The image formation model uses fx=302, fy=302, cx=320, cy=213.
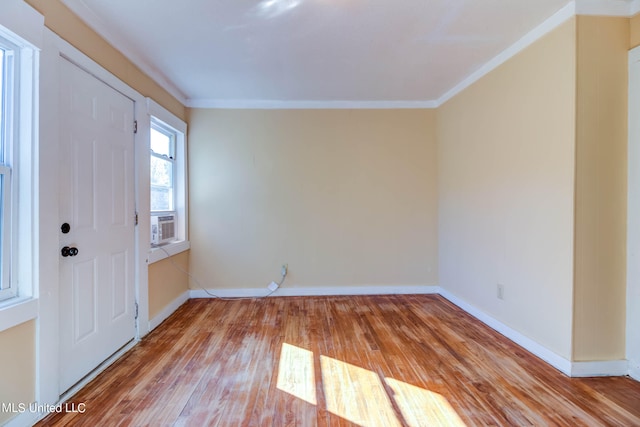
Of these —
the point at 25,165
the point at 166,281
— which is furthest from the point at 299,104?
the point at 25,165

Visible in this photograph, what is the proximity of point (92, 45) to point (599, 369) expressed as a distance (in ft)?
13.8

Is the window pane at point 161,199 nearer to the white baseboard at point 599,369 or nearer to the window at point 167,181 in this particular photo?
the window at point 167,181

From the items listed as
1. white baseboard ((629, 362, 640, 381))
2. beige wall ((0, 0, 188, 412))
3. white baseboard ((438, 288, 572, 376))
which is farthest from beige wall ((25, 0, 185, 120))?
white baseboard ((629, 362, 640, 381))

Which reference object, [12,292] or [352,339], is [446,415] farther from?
[12,292]

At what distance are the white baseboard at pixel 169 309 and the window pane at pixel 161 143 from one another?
168 cm

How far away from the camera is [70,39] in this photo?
194 cm

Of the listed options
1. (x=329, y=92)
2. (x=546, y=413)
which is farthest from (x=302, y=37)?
(x=546, y=413)

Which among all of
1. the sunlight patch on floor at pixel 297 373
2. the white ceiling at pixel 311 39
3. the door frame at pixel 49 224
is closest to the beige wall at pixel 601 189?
the white ceiling at pixel 311 39

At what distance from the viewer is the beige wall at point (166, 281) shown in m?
2.96

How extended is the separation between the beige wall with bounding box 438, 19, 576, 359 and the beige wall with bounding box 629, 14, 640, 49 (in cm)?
40

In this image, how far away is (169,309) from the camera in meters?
3.27

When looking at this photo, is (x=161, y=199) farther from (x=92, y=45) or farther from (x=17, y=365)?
(x=17, y=365)

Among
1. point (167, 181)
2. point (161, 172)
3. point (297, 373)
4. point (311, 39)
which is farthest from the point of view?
point (167, 181)

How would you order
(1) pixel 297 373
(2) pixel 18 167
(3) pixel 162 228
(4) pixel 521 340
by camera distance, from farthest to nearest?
1. (3) pixel 162 228
2. (4) pixel 521 340
3. (1) pixel 297 373
4. (2) pixel 18 167
